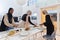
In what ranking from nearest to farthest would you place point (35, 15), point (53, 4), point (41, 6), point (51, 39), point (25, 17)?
point (51, 39)
point (25, 17)
point (53, 4)
point (41, 6)
point (35, 15)

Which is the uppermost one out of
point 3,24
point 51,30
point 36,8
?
point 36,8

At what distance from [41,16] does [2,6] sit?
260cm

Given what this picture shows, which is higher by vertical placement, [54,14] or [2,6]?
[2,6]

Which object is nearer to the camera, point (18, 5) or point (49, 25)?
point (49, 25)

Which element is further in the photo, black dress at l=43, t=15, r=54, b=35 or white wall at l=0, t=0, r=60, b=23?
white wall at l=0, t=0, r=60, b=23

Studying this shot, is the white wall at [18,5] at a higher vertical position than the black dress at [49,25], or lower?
higher

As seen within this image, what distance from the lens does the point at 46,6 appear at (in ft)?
23.0

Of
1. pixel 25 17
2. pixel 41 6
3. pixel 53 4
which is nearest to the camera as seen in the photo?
pixel 25 17

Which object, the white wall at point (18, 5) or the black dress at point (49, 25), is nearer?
the black dress at point (49, 25)

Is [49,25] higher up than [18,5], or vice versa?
[18,5]

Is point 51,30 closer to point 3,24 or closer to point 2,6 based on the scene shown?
point 3,24

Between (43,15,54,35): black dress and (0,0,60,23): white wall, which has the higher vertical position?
(0,0,60,23): white wall

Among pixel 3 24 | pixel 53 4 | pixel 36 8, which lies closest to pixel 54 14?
pixel 53 4

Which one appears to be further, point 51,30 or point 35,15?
point 35,15
